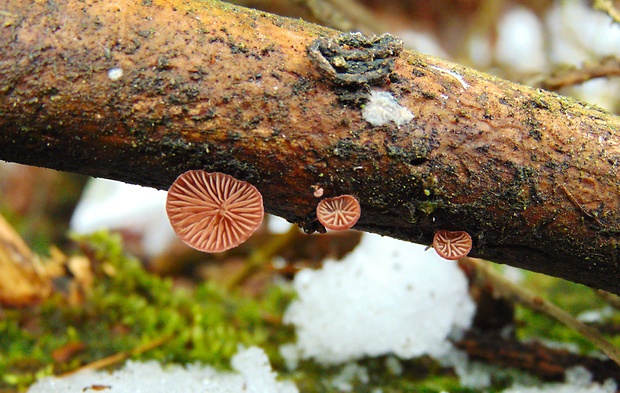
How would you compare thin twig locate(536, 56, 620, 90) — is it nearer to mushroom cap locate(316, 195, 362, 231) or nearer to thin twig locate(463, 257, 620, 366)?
thin twig locate(463, 257, 620, 366)

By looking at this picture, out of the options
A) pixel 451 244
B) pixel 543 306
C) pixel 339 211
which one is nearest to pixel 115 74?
pixel 339 211

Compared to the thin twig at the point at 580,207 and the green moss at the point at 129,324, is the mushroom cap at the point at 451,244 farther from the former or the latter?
the green moss at the point at 129,324

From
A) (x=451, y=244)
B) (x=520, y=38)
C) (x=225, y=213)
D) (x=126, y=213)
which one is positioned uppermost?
(x=520, y=38)

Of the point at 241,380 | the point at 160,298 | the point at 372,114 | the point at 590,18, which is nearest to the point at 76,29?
the point at 372,114

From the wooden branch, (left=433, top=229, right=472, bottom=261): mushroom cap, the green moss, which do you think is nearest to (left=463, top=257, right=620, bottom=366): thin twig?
the wooden branch

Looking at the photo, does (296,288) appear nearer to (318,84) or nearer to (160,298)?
(160,298)

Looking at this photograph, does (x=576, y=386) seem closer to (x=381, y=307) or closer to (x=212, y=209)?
(x=381, y=307)
